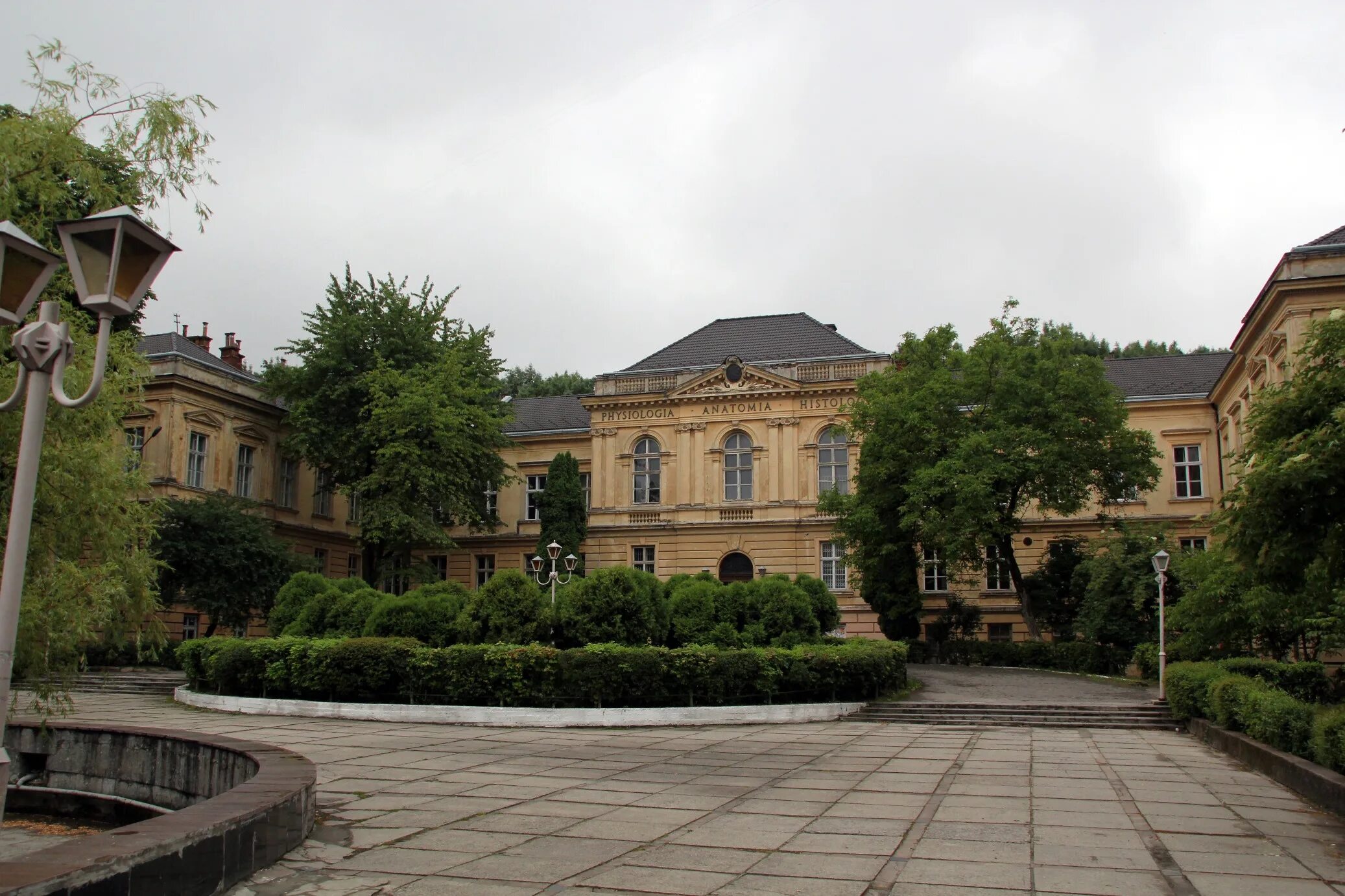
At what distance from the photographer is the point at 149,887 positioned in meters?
5.90

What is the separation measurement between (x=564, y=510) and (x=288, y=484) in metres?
12.1

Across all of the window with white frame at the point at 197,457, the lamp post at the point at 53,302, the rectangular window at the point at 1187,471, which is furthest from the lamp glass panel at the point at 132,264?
the rectangular window at the point at 1187,471

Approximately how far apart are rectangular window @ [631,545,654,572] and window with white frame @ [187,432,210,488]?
1740 cm

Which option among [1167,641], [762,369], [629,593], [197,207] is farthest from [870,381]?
[197,207]

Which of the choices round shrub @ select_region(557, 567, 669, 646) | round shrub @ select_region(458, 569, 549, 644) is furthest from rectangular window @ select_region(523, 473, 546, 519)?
round shrub @ select_region(557, 567, 669, 646)

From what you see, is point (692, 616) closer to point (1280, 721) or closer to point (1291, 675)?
point (1291, 675)

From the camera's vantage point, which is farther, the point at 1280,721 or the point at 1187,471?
the point at 1187,471

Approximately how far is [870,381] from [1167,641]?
13882mm

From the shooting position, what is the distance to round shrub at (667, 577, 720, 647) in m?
22.8

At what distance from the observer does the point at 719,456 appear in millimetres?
45406

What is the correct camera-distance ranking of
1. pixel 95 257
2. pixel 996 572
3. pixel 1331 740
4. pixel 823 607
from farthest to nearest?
pixel 996 572, pixel 823 607, pixel 1331 740, pixel 95 257

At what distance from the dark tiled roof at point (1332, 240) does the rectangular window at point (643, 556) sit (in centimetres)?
2691

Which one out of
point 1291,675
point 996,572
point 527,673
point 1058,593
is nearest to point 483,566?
point 996,572

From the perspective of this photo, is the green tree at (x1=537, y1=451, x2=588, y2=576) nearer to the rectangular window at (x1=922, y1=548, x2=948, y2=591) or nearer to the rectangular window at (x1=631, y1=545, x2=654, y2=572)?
the rectangular window at (x1=631, y1=545, x2=654, y2=572)
